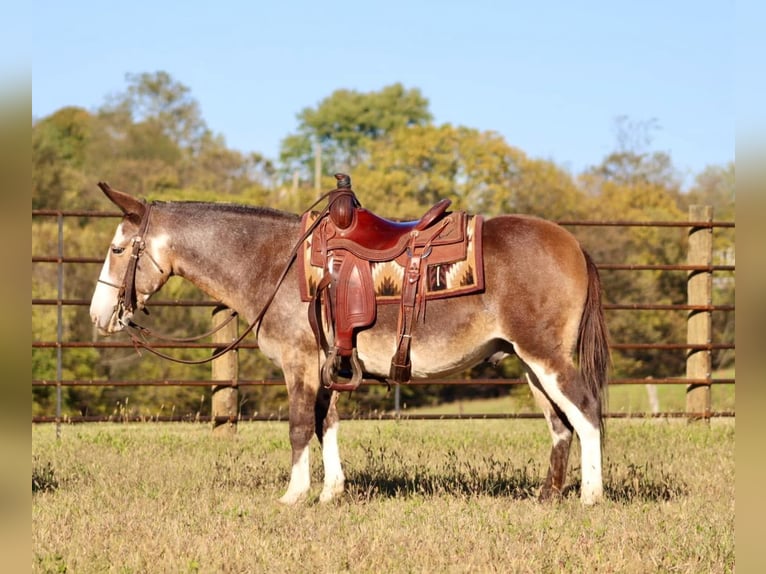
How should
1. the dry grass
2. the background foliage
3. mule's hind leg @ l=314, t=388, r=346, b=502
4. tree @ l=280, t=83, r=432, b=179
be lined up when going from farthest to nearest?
tree @ l=280, t=83, r=432, b=179, the background foliage, mule's hind leg @ l=314, t=388, r=346, b=502, the dry grass

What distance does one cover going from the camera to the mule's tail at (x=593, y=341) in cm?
629

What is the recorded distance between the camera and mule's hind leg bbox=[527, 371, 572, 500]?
6.27 metres

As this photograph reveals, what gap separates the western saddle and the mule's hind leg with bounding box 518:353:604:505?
768 millimetres

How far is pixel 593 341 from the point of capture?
6285mm

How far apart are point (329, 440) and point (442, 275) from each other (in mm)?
1344

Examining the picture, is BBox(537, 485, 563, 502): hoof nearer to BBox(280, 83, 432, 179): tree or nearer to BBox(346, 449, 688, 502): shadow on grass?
BBox(346, 449, 688, 502): shadow on grass

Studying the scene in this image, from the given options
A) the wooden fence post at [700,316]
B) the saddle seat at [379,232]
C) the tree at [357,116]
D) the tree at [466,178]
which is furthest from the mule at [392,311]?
the tree at [357,116]

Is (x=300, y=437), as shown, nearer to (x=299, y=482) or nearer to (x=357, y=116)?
(x=299, y=482)

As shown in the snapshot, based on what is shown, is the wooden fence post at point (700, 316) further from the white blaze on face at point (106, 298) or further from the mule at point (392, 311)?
the white blaze on face at point (106, 298)

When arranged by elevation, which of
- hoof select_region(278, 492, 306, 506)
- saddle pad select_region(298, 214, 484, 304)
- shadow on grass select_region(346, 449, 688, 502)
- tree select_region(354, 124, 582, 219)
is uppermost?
tree select_region(354, 124, 582, 219)

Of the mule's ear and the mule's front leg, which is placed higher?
the mule's ear

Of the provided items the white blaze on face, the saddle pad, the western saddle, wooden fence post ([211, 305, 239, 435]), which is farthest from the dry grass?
the saddle pad

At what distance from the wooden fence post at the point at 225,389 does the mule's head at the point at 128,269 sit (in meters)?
3.21

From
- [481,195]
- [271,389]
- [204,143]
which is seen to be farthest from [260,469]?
[204,143]
